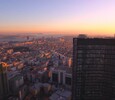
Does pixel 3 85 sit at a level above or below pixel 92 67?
below

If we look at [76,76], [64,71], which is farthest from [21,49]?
[76,76]

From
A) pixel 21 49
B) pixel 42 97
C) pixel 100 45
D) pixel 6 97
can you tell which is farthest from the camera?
pixel 21 49

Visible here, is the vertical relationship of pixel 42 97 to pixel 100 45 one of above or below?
below

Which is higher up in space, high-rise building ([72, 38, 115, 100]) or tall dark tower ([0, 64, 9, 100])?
high-rise building ([72, 38, 115, 100])

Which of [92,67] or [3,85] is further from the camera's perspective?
[3,85]

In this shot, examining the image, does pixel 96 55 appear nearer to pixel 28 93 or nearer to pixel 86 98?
pixel 86 98

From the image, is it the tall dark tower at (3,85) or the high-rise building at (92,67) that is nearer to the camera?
the high-rise building at (92,67)

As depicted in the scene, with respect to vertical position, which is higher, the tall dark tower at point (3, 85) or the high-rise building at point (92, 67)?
the high-rise building at point (92, 67)

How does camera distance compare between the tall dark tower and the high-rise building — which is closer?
the high-rise building
